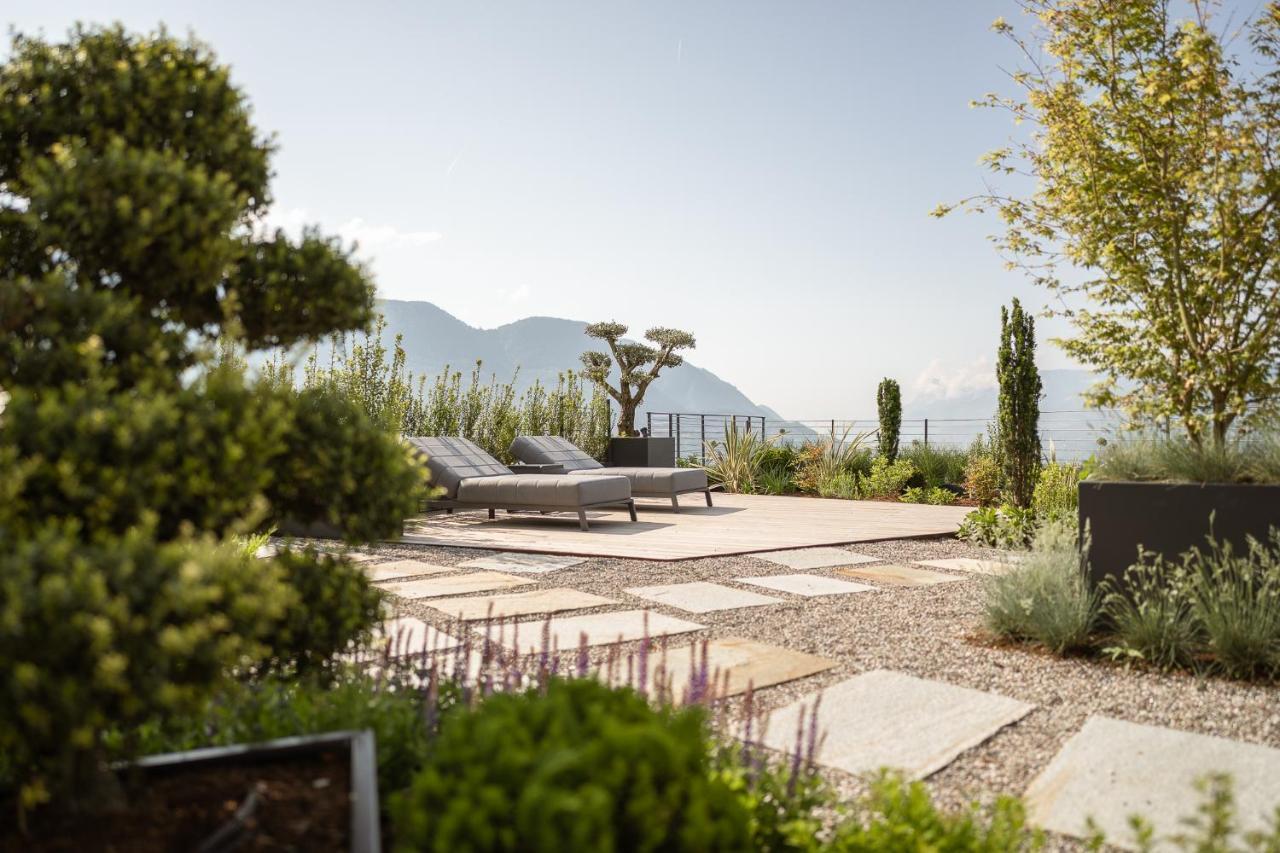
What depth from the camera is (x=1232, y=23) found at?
4461 millimetres

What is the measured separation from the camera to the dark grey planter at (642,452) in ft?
36.6

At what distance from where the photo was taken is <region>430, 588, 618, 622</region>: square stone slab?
375 cm

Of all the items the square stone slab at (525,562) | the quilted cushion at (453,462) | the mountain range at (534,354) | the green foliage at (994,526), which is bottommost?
the square stone slab at (525,562)

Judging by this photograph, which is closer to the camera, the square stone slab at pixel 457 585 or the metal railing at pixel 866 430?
the square stone slab at pixel 457 585

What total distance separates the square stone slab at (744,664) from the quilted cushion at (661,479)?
5.35m

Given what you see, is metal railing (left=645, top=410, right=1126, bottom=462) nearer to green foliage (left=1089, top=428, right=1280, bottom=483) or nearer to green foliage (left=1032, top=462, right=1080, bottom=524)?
green foliage (left=1032, top=462, right=1080, bottom=524)

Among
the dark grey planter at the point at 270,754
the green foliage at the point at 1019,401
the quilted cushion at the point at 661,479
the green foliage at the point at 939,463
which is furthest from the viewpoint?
the green foliage at the point at 939,463

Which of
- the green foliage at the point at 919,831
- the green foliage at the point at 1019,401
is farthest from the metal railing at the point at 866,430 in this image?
the green foliage at the point at 919,831

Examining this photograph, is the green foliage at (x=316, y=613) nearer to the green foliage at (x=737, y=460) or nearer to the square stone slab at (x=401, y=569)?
the square stone slab at (x=401, y=569)

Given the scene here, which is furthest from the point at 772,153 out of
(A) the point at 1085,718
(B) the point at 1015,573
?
(A) the point at 1085,718

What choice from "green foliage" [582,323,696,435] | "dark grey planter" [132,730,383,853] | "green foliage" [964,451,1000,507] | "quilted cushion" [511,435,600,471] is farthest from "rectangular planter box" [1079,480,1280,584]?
"green foliage" [582,323,696,435]

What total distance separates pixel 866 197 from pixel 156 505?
11189 millimetres

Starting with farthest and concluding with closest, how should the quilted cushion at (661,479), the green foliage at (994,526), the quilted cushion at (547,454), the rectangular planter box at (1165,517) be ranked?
1. the quilted cushion at (547,454)
2. the quilted cushion at (661,479)
3. the green foliage at (994,526)
4. the rectangular planter box at (1165,517)

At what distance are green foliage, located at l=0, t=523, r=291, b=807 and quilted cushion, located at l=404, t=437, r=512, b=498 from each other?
6.55m
